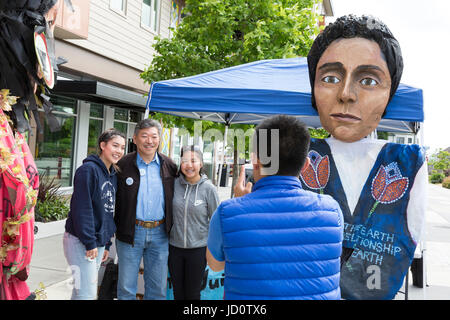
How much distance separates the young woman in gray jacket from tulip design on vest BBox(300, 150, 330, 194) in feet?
3.84

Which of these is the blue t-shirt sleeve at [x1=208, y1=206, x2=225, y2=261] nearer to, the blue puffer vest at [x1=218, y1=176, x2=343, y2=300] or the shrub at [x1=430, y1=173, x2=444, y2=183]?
the blue puffer vest at [x1=218, y1=176, x2=343, y2=300]

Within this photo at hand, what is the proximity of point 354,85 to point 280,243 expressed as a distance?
3.62 feet

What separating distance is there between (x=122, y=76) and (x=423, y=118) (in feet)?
29.3

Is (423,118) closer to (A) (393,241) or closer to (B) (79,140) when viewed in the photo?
(A) (393,241)

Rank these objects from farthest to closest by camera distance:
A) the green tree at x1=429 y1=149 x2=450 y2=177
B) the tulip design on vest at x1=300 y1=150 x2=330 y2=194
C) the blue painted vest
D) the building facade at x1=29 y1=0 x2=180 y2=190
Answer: the green tree at x1=429 y1=149 x2=450 y2=177, the building facade at x1=29 y1=0 x2=180 y2=190, the tulip design on vest at x1=300 y1=150 x2=330 y2=194, the blue painted vest

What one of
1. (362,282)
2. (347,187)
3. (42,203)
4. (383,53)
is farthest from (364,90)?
(42,203)

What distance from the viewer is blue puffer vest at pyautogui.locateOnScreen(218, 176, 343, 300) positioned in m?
1.44

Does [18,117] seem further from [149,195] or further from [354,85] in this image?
[149,195]

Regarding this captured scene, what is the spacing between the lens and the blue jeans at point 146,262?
10.2ft


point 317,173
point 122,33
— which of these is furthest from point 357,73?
point 122,33

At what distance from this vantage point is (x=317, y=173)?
231 cm

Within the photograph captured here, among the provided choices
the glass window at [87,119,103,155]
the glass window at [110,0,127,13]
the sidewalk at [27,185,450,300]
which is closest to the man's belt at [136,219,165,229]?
the sidewalk at [27,185,450,300]

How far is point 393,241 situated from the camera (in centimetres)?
217

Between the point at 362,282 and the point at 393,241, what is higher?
the point at 393,241
